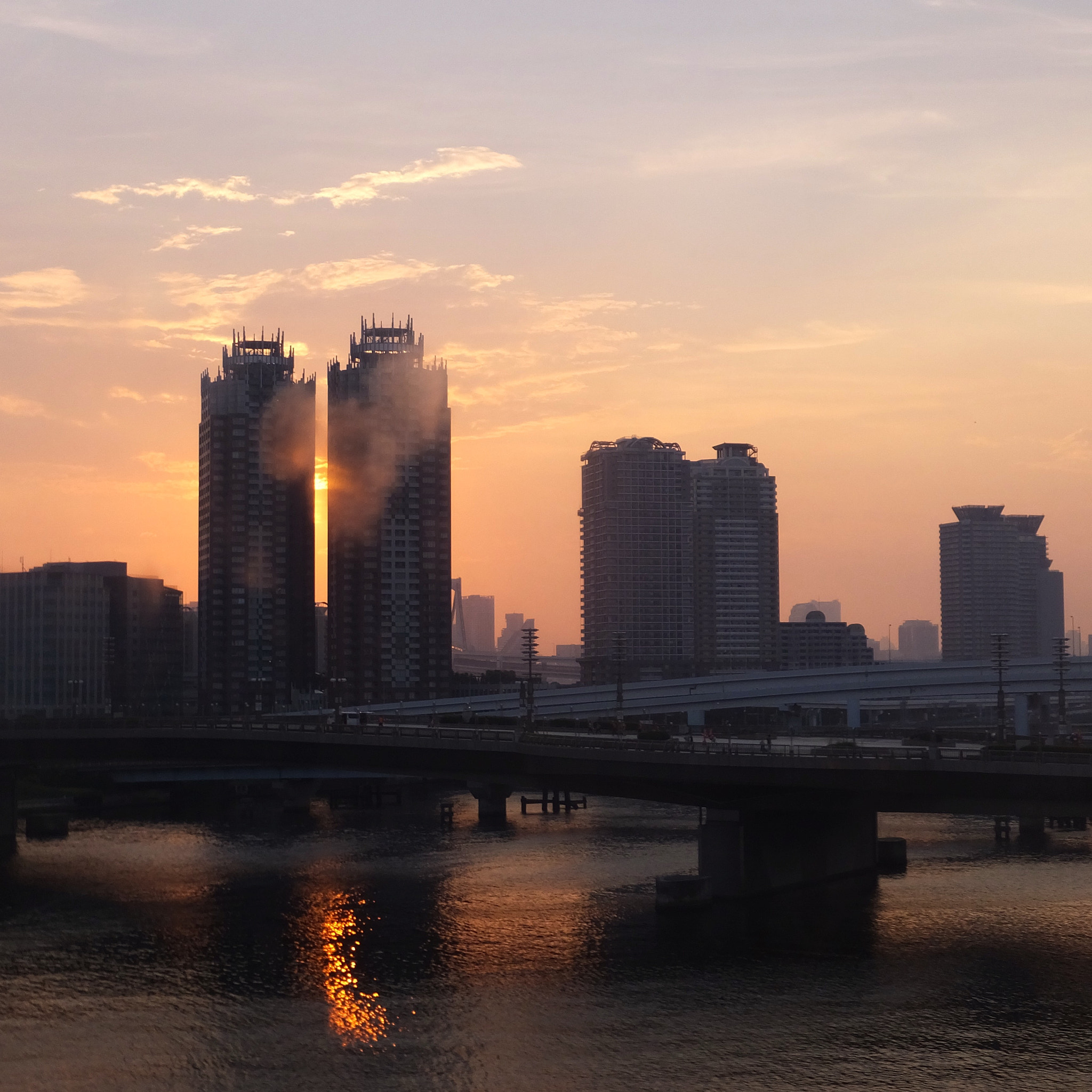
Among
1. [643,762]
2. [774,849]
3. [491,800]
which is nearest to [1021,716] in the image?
[491,800]

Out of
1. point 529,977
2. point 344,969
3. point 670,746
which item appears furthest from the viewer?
point 670,746

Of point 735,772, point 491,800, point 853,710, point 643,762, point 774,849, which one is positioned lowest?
point 491,800

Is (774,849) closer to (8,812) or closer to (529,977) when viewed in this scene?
(529,977)

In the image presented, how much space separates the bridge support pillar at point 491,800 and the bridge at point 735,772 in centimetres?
2903

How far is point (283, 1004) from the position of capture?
53.1 m

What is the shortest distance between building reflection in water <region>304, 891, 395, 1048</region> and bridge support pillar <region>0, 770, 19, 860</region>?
35665mm

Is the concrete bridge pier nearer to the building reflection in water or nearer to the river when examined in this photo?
the river

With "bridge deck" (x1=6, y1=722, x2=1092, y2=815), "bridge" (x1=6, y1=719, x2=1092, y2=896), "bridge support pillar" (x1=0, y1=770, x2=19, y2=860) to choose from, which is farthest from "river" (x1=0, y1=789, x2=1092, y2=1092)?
"bridge support pillar" (x1=0, y1=770, x2=19, y2=860)

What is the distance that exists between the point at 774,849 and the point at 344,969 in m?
27.3

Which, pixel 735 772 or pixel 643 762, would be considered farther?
pixel 643 762

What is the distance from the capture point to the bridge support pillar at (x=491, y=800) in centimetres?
12212

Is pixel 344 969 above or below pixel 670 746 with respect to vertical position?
below

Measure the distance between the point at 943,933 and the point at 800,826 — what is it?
15463 mm

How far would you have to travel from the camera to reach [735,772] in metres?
73.7
